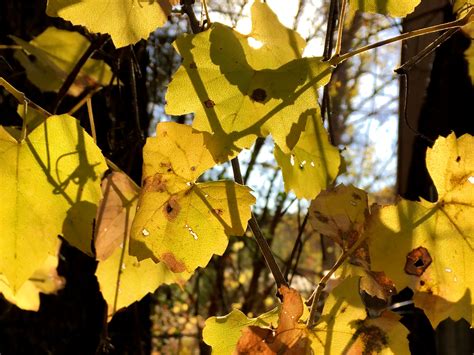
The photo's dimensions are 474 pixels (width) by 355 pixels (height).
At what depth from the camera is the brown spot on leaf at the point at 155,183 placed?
591 millimetres

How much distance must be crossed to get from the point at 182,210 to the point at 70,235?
0.13m

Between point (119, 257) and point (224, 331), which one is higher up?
point (119, 257)

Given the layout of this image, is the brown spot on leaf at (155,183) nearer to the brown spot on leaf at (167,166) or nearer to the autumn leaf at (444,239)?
the brown spot on leaf at (167,166)

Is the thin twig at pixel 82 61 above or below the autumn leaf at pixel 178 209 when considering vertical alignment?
above

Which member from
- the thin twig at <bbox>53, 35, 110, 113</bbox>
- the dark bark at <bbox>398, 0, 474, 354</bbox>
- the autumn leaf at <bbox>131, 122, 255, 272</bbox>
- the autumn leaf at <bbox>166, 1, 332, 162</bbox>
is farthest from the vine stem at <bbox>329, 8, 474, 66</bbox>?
the dark bark at <bbox>398, 0, 474, 354</bbox>

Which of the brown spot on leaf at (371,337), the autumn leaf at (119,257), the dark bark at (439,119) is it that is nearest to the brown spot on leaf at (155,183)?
the autumn leaf at (119,257)

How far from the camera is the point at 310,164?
641mm

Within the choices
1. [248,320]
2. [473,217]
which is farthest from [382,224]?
[248,320]

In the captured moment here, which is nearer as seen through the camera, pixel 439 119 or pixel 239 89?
pixel 239 89

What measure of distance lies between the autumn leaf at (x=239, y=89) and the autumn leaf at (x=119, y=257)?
196 millimetres

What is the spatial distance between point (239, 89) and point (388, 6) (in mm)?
167

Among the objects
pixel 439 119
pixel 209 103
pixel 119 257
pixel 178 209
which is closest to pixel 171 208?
pixel 178 209

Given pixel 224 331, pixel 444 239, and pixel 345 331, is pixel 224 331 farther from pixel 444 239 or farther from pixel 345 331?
pixel 444 239

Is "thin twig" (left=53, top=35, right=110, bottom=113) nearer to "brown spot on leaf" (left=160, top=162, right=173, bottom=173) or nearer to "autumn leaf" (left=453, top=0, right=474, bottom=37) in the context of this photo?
"brown spot on leaf" (left=160, top=162, right=173, bottom=173)
